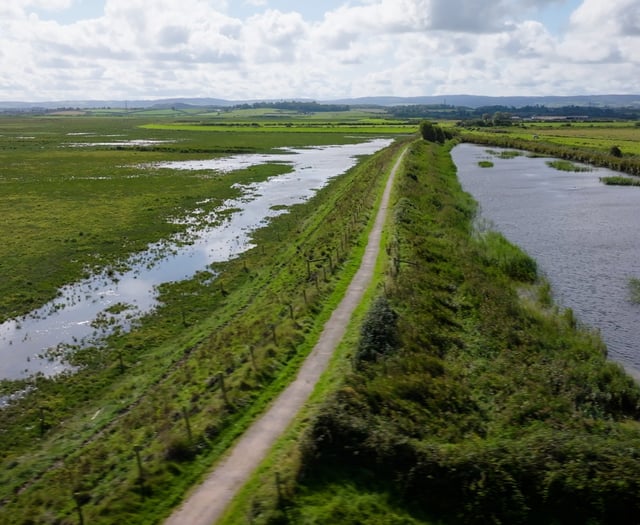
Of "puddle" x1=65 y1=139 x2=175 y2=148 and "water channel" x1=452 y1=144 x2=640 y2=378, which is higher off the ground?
"puddle" x1=65 y1=139 x2=175 y2=148

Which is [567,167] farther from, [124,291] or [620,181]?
[124,291]

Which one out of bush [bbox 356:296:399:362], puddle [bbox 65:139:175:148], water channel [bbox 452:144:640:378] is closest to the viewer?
bush [bbox 356:296:399:362]

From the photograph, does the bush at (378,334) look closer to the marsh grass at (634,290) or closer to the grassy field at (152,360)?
the grassy field at (152,360)

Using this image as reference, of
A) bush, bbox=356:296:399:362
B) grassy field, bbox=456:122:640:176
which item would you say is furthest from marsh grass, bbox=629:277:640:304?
grassy field, bbox=456:122:640:176

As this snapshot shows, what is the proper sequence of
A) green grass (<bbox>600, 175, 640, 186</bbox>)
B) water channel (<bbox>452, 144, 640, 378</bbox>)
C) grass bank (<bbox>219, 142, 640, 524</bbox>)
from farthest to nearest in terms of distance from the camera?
green grass (<bbox>600, 175, 640, 186</bbox>), water channel (<bbox>452, 144, 640, 378</bbox>), grass bank (<bbox>219, 142, 640, 524</bbox>)

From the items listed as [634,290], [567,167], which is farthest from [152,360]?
[567,167]

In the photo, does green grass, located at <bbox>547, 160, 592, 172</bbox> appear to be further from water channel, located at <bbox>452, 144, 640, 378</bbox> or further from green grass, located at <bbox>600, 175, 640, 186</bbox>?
green grass, located at <bbox>600, 175, 640, 186</bbox>

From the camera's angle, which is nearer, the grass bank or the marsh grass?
the grass bank
